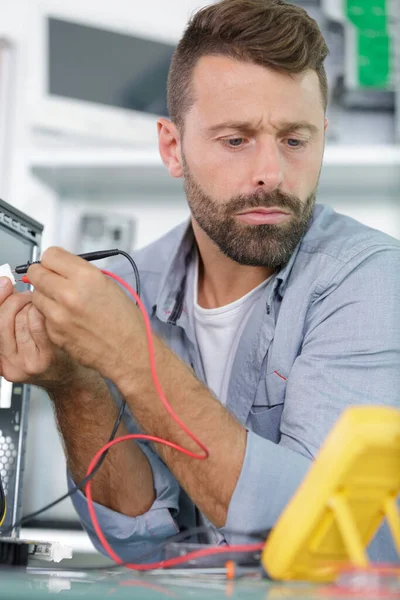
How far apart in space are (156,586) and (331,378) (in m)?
0.53

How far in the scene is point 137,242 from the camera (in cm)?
216

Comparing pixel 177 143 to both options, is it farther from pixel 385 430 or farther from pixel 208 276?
pixel 385 430

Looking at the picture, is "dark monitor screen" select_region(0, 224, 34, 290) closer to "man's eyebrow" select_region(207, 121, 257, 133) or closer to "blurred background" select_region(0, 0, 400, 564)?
"man's eyebrow" select_region(207, 121, 257, 133)

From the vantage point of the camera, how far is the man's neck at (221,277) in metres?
1.44

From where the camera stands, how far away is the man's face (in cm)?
122

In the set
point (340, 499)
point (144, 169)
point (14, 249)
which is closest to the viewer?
point (340, 499)

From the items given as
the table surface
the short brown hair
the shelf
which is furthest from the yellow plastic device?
the shelf

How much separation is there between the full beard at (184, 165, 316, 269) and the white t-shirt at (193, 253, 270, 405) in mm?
118

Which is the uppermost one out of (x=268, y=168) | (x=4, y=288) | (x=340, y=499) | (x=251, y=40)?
(x=251, y=40)

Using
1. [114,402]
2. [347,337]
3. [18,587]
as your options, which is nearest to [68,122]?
[114,402]

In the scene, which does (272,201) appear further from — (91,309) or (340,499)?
(340,499)

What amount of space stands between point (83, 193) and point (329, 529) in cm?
172

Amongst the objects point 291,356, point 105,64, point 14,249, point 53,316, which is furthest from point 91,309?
point 105,64

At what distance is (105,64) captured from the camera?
2.02 m
